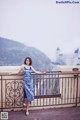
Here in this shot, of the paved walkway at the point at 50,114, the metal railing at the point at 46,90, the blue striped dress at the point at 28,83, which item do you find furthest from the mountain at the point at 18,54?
the paved walkway at the point at 50,114

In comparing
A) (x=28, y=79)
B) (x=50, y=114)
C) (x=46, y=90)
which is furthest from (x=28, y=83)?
(x=50, y=114)

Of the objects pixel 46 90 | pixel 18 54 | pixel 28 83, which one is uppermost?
pixel 18 54

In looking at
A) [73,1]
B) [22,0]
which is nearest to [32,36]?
[22,0]

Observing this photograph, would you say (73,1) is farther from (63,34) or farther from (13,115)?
(13,115)

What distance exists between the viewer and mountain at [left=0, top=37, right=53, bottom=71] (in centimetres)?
660

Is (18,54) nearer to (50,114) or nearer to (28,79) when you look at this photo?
(28,79)

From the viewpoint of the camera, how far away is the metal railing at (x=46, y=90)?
6715 mm

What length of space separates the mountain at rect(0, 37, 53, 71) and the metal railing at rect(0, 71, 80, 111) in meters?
0.27

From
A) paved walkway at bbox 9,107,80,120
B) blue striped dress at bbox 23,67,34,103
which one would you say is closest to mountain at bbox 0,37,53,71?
blue striped dress at bbox 23,67,34,103

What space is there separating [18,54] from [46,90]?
1.05 metres

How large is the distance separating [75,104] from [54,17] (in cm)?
209

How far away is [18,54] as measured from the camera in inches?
263

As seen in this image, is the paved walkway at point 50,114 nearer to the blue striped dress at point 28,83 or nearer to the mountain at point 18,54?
the blue striped dress at point 28,83

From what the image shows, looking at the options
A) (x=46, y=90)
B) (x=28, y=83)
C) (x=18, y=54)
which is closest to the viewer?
(x=28, y=83)
